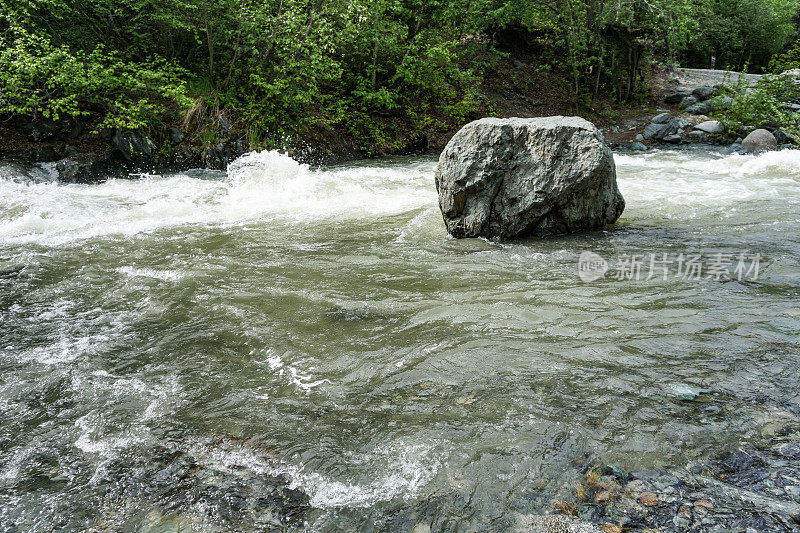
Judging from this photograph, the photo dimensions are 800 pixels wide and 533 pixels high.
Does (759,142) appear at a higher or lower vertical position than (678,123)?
lower

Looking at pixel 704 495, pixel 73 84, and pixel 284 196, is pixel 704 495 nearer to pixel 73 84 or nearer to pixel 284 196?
pixel 284 196

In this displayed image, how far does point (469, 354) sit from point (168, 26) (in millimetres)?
12505

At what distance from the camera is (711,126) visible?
1538 centimetres

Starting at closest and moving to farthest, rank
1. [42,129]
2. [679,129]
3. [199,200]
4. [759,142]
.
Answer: [199,200], [42,129], [759,142], [679,129]

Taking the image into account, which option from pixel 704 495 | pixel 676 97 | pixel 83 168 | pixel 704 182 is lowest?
pixel 704 495

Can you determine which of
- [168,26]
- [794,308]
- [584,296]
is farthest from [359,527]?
[168,26]

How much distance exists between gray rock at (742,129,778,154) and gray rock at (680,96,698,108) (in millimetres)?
5867

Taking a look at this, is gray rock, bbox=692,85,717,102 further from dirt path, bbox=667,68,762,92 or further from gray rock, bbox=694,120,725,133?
gray rock, bbox=694,120,725,133

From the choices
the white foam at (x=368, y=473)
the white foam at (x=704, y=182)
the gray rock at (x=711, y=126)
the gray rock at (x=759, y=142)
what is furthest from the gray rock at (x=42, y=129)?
the gray rock at (x=711, y=126)

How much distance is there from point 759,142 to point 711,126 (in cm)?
259

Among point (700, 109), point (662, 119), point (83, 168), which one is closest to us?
point (83, 168)

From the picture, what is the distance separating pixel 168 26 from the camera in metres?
11.9

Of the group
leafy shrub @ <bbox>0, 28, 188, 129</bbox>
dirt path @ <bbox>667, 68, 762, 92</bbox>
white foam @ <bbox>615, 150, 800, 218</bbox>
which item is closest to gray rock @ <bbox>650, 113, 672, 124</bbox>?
dirt path @ <bbox>667, 68, 762, 92</bbox>

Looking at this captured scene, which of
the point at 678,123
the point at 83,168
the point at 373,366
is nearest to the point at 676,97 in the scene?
the point at 678,123
